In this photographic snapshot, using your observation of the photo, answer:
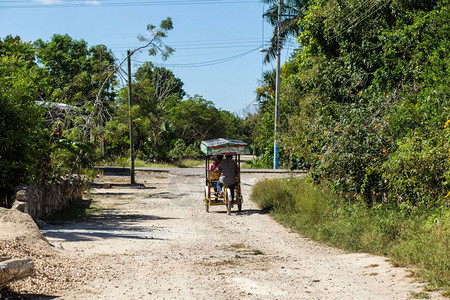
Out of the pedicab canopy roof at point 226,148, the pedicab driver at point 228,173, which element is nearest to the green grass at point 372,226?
the pedicab driver at point 228,173

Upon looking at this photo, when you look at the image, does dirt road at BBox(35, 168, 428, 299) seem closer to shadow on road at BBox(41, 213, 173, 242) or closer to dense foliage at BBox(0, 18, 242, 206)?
shadow on road at BBox(41, 213, 173, 242)

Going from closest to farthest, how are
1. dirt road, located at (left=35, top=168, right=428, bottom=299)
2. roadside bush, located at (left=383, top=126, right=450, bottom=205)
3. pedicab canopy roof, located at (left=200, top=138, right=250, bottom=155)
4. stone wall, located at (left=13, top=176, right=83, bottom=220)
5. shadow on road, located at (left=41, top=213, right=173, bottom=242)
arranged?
dirt road, located at (left=35, top=168, right=428, bottom=299) < roadside bush, located at (left=383, top=126, right=450, bottom=205) < shadow on road, located at (left=41, top=213, right=173, bottom=242) < stone wall, located at (left=13, top=176, right=83, bottom=220) < pedicab canopy roof, located at (left=200, top=138, right=250, bottom=155)

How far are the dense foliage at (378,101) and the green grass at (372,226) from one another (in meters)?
0.56

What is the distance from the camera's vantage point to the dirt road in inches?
288

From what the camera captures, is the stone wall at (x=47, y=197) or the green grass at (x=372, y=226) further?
the stone wall at (x=47, y=197)

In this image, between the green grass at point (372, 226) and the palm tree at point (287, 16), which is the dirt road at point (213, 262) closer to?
the green grass at point (372, 226)

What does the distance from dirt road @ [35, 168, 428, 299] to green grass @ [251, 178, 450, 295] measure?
11.1 inches

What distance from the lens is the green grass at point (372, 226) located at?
25.8 ft

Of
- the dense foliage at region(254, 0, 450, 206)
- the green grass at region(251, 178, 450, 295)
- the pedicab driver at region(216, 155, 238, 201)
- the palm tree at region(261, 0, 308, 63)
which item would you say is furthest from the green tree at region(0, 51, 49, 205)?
the palm tree at region(261, 0, 308, 63)

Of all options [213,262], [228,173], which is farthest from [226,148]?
[213,262]

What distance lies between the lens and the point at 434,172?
35.0 feet

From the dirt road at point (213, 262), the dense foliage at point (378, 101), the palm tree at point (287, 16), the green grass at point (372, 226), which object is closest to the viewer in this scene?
the dirt road at point (213, 262)

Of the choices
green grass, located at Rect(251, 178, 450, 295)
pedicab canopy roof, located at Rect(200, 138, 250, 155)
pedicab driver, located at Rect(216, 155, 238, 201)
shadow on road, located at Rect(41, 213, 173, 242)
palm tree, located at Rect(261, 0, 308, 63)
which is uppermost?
palm tree, located at Rect(261, 0, 308, 63)

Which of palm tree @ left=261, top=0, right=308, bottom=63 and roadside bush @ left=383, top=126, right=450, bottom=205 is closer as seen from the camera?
roadside bush @ left=383, top=126, right=450, bottom=205
